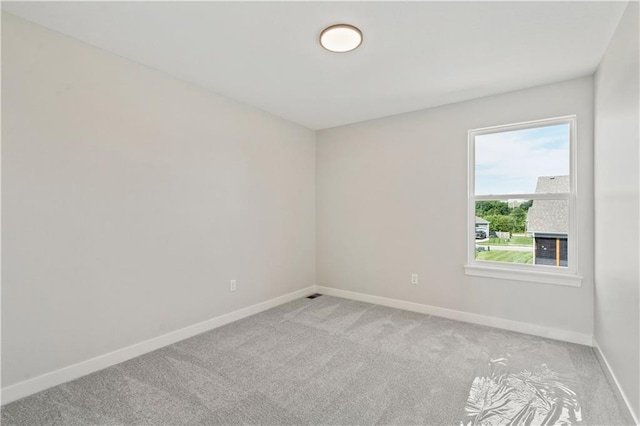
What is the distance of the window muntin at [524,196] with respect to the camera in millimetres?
2951

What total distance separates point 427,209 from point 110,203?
323 centimetres

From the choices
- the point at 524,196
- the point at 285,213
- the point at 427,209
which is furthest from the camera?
the point at 285,213

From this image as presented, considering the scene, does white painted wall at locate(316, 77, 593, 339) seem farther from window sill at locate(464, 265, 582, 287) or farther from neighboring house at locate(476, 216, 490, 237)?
neighboring house at locate(476, 216, 490, 237)

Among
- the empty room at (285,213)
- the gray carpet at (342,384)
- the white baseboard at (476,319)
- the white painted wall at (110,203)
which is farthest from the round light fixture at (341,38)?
the white baseboard at (476,319)

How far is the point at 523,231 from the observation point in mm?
3170

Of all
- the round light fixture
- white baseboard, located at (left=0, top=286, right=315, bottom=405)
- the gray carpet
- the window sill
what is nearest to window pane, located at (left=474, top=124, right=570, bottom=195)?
the window sill

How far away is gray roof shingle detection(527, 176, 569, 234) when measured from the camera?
295 centimetres

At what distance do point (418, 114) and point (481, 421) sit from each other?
3123mm

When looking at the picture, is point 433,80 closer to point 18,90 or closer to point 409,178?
point 409,178

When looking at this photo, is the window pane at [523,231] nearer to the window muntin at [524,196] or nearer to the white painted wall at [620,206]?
the window muntin at [524,196]

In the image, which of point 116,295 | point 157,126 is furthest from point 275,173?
point 116,295

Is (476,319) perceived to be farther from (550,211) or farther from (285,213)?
(285,213)

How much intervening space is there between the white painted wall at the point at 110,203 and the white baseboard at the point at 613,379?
3219 mm

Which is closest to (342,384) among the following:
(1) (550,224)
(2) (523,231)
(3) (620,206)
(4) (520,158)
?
(3) (620,206)
